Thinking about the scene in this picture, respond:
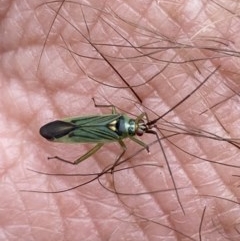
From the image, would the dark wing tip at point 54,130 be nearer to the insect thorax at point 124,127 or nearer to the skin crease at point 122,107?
the skin crease at point 122,107

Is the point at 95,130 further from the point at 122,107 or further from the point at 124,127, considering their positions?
the point at 122,107

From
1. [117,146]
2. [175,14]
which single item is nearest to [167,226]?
[117,146]

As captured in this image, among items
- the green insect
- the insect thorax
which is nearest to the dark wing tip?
the green insect

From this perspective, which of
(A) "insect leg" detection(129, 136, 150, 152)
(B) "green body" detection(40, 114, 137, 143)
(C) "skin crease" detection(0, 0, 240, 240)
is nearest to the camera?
(C) "skin crease" detection(0, 0, 240, 240)

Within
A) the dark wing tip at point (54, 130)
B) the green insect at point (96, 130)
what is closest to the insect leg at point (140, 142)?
the green insect at point (96, 130)

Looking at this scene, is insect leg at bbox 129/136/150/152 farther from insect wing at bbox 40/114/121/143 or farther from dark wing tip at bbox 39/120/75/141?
dark wing tip at bbox 39/120/75/141

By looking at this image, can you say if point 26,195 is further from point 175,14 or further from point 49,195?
point 175,14
